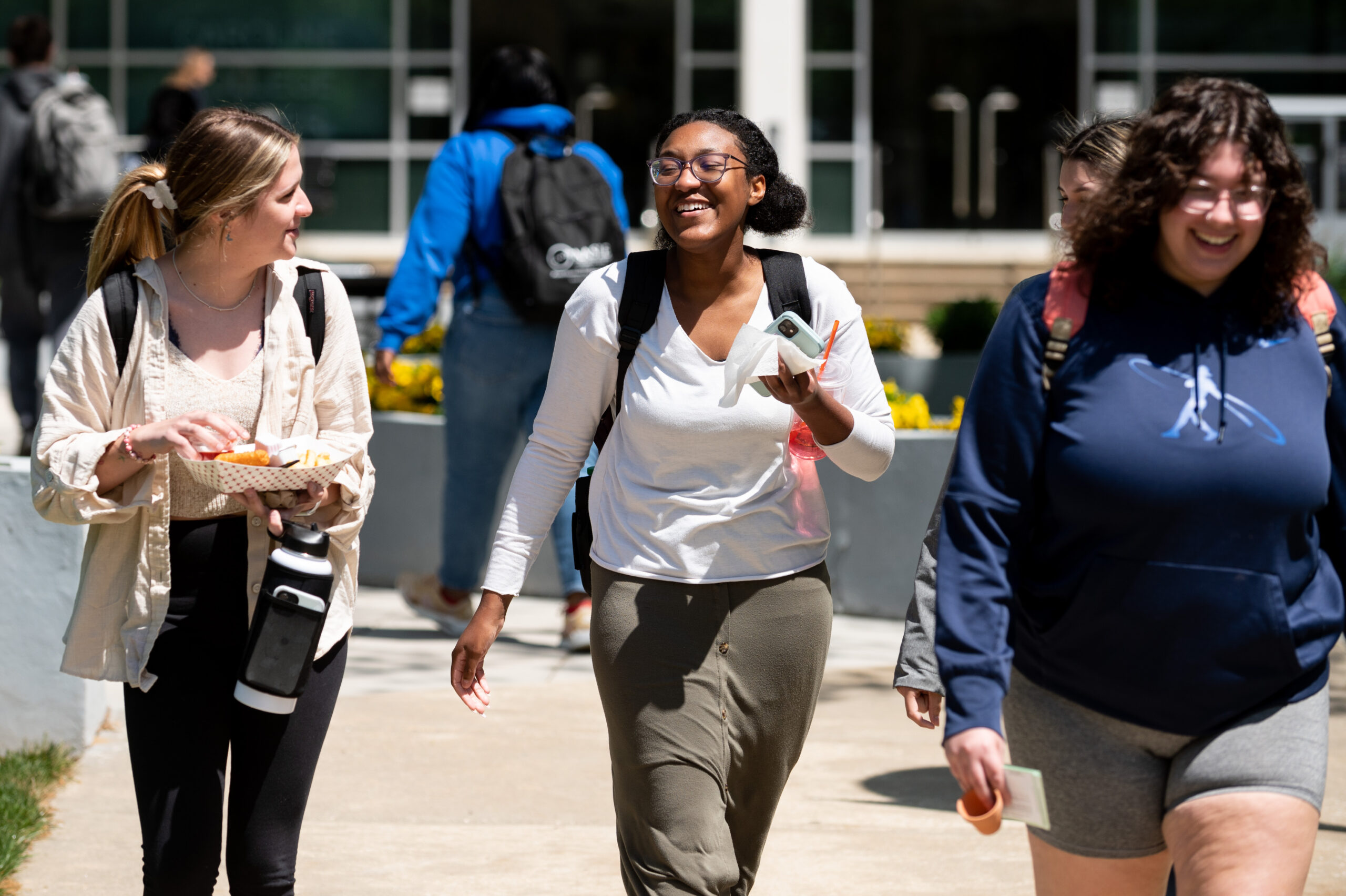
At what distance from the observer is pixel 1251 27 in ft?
67.1

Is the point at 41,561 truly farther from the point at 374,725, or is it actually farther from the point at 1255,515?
the point at 1255,515

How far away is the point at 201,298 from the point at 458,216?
340cm

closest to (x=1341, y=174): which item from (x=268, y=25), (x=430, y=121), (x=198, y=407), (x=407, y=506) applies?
(x=430, y=121)

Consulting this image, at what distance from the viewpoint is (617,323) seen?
3.46 metres

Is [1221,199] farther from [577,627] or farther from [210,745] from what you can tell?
[577,627]

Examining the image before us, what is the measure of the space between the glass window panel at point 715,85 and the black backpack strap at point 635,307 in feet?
56.4

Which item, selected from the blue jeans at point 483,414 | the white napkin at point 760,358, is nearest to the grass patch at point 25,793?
the blue jeans at point 483,414

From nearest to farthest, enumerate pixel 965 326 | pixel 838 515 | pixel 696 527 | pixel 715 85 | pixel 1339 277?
1. pixel 696 527
2. pixel 838 515
3. pixel 965 326
4. pixel 1339 277
5. pixel 715 85

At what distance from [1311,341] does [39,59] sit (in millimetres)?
8558

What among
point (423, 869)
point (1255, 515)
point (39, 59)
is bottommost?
point (423, 869)

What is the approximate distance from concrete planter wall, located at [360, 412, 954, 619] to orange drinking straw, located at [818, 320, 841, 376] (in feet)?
12.4

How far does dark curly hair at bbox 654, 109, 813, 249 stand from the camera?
355 cm

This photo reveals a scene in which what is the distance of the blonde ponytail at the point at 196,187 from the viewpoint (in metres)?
3.34

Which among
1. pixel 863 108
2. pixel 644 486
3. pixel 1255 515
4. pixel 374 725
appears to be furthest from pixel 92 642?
pixel 863 108
